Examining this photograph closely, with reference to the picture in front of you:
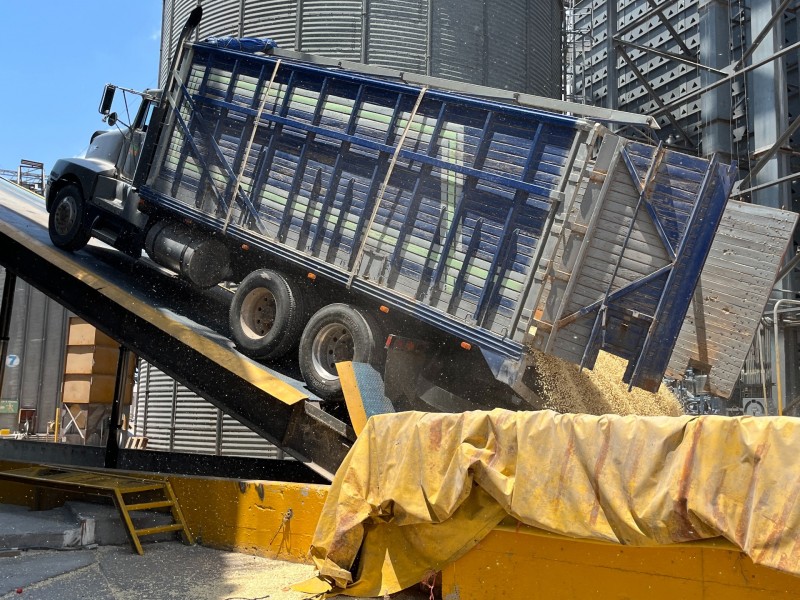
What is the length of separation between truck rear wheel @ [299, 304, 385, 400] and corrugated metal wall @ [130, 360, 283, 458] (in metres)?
5.79

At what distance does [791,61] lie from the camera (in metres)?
16.5

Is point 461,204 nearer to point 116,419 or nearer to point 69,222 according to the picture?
point 69,222

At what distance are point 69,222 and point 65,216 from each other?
0.17 m

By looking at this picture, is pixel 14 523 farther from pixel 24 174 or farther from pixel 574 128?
pixel 24 174

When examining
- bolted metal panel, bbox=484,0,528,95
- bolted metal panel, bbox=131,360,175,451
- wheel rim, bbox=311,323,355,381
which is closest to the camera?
wheel rim, bbox=311,323,355,381

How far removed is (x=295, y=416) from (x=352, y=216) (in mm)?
2139

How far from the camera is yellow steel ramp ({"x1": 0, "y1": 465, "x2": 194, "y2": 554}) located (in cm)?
722

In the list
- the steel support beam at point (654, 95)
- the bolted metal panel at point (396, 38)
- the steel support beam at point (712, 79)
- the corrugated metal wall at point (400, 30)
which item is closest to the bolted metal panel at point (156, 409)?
the corrugated metal wall at point (400, 30)

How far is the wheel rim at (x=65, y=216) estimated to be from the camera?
1027 cm

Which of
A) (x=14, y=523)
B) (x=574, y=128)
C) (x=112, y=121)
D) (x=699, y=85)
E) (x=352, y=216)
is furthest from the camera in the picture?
(x=699, y=85)

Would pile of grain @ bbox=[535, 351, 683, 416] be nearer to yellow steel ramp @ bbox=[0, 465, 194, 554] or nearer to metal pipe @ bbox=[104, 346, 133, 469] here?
yellow steel ramp @ bbox=[0, 465, 194, 554]

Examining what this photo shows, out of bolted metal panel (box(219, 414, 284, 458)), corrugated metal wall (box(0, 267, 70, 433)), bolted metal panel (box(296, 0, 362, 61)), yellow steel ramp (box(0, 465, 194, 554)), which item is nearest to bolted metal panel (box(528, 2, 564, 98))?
bolted metal panel (box(296, 0, 362, 61))

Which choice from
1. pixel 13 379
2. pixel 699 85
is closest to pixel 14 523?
pixel 699 85

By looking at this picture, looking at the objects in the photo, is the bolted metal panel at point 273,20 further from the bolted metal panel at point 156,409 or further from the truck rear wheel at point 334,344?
the truck rear wheel at point 334,344
